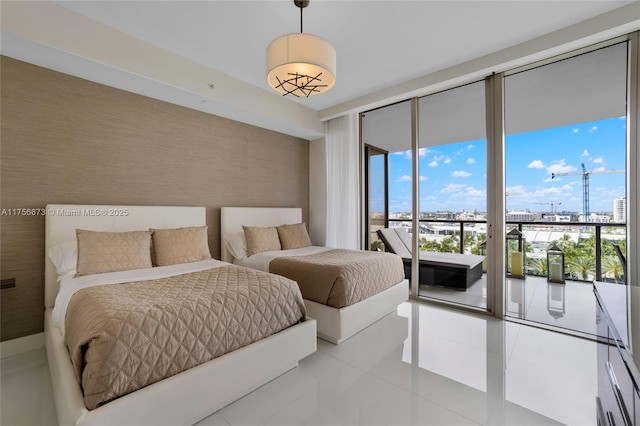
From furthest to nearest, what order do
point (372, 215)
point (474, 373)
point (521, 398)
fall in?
point (372, 215), point (474, 373), point (521, 398)

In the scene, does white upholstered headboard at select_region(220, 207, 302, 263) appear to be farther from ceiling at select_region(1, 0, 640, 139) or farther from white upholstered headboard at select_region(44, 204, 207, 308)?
ceiling at select_region(1, 0, 640, 139)

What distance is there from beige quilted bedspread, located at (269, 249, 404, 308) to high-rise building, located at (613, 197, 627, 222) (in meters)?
2.02

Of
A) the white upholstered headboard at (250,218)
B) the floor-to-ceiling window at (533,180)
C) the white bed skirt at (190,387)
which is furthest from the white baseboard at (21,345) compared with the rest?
the floor-to-ceiling window at (533,180)

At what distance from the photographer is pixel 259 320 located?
1889 millimetres

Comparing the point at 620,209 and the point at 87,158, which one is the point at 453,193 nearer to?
the point at 620,209

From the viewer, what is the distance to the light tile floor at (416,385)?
5.31ft

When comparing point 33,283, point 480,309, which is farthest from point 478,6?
point 33,283

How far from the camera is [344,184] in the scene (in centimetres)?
445

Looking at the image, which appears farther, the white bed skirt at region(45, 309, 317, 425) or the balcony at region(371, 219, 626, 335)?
the balcony at region(371, 219, 626, 335)

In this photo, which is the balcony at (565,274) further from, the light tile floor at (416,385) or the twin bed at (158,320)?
the twin bed at (158,320)

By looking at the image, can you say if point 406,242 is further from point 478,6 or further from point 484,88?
point 478,6

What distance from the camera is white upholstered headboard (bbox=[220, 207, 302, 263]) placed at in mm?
3766

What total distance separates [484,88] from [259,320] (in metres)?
3.37

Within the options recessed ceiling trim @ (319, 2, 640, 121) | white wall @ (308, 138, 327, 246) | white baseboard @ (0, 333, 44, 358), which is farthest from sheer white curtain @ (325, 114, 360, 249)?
white baseboard @ (0, 333, 44, 358)
